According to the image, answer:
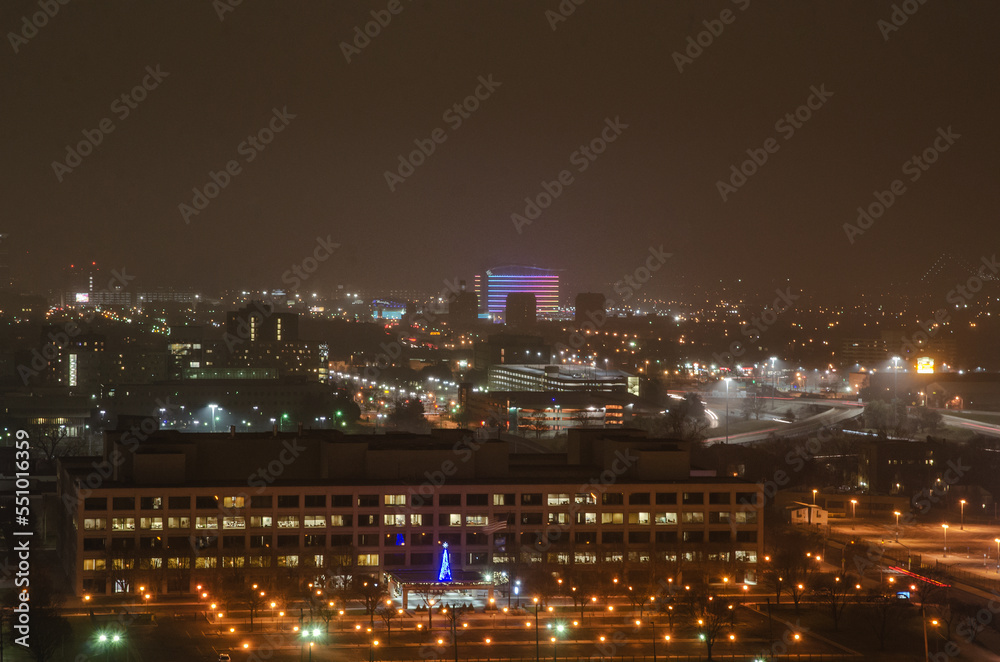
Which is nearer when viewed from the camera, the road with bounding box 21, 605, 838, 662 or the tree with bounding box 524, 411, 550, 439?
the road with bounding box 21, 605, 838, 662

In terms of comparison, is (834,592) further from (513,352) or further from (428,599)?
(513,352)

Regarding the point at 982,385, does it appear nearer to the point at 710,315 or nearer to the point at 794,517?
the point at 794,517

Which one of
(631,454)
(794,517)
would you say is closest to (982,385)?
(794,517)

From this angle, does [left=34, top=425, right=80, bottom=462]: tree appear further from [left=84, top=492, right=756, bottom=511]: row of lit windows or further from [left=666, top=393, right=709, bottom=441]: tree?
[left=666, top=393, right=709, bottom=441]: tree

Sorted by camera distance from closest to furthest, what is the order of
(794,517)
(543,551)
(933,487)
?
(543,551)
(794,517)
(933,487)

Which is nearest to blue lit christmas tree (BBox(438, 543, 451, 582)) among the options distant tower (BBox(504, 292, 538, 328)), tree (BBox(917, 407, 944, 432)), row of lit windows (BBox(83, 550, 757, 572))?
row of lit windows (BBox(83, 550, 757, 572))

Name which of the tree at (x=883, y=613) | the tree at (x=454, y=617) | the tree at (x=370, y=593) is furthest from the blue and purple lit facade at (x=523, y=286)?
the tree at (x=454, y=617)

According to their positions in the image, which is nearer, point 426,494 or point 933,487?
point 426,494

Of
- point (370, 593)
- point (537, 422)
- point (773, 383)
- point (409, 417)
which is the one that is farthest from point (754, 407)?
point (370, 593)
